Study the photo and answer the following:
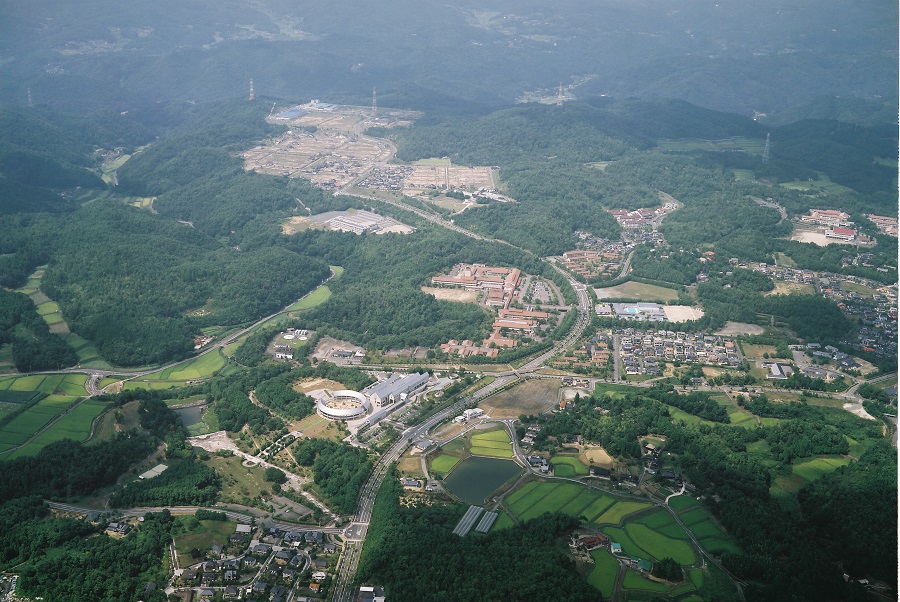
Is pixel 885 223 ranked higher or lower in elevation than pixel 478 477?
lower

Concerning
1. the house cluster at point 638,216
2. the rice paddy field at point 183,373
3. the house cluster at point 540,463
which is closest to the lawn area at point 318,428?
the house cluster at point 540,463

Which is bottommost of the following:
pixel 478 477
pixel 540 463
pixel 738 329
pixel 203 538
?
pixel 738 329

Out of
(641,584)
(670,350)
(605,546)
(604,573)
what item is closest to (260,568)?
(604,573)

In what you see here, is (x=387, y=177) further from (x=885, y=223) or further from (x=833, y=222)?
(x=885, y=223)

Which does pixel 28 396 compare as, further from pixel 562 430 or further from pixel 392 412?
pixel 562 430

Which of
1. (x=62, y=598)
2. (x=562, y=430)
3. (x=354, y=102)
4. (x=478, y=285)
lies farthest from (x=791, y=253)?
(x=354, y=102)

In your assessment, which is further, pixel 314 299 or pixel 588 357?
pixel 314 299

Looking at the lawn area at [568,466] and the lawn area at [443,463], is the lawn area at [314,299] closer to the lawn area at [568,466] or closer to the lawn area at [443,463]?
the lawn area at [443,463]
